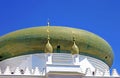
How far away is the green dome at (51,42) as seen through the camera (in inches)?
1119

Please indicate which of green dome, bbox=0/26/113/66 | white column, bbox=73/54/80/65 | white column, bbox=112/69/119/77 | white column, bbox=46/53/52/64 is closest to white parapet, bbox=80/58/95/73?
green dome, bbox=0/26/113/66

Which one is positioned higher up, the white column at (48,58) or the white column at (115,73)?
the white column at (48,58)

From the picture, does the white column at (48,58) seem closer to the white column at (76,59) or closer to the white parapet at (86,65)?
the white column at (76,59)

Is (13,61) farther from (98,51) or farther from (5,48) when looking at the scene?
(98,51)

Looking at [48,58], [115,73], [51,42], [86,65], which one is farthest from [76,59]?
[51,42]

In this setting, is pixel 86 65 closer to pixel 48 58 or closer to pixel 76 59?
pixel 76 59

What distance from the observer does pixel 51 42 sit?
2833 centimetres

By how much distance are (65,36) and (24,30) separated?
115 inches

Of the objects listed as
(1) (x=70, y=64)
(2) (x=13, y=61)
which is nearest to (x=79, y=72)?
(1) (x=70, y=64)

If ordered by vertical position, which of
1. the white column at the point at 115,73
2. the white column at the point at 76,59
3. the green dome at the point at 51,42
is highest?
the green dome at the point at 51,42

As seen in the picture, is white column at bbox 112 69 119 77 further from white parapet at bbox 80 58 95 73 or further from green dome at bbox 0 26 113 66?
green dome at bbox 0 26 113 66

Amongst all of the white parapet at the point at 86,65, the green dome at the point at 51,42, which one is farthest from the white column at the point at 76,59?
the green dome at the point at 51,42

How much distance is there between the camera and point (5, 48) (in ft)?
96.2

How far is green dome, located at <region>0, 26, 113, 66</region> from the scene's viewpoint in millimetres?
28422
